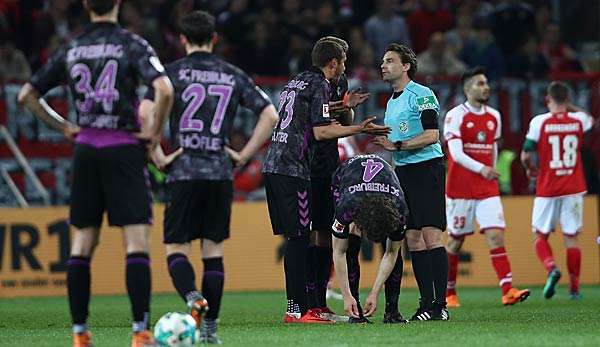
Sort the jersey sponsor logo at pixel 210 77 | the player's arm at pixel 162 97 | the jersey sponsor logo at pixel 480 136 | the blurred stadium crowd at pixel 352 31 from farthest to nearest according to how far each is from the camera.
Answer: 1. the blurred stadium crowd at pixel 352 31
2. the jersey sponsor logo at pixel 480 136
3. the jersey sponsor logo at pixel 210 77
4. the player's arm at pixel 162 97

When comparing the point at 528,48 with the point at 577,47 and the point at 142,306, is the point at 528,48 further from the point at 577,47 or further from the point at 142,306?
the point at 142,306

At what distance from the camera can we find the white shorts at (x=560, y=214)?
15.9 meters

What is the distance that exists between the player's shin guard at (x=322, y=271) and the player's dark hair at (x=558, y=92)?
454 centimetres

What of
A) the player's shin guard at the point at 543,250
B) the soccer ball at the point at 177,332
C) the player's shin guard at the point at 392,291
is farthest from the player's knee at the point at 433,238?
the player's shin guard at the point at 543,250

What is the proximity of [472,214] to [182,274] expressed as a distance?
20.3ft

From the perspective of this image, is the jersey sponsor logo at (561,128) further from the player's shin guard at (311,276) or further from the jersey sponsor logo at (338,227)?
the jersey sponsor logo at (338,227)

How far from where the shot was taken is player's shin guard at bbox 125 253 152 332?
8.64 metres

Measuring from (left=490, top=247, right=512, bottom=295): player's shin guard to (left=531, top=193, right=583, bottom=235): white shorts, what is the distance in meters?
1.40

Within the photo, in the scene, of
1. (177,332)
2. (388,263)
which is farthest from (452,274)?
(177,332)

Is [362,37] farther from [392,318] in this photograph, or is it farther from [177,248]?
[177,248]

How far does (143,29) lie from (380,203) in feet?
35.1

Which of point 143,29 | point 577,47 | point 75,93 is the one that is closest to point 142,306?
point 75,93

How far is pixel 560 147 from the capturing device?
15875mm

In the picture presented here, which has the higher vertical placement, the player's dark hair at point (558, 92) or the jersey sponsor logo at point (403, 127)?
the player's dark hair at point (558, 92)
